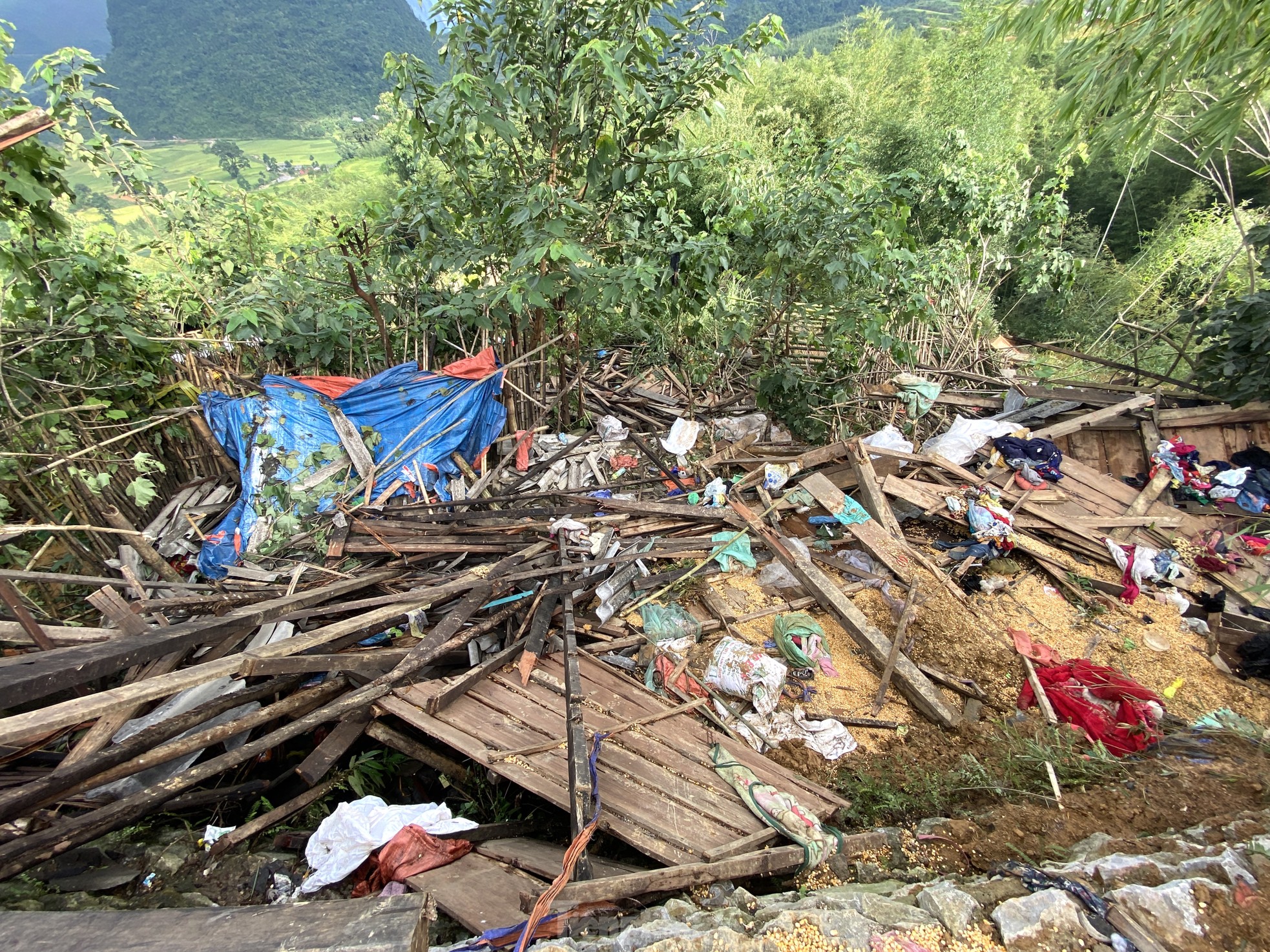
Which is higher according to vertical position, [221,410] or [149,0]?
[149,0]

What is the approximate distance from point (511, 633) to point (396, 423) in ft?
9.15

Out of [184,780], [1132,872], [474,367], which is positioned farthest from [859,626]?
[474,367]

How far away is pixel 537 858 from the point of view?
281cm

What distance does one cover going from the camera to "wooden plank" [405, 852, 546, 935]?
7.73 ft

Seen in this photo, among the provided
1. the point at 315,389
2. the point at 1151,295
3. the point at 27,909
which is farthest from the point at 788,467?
the point at 1151,295

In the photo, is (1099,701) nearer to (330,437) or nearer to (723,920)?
(723,920)

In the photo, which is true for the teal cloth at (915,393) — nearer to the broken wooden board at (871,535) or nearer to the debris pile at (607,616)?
the debris pile at (607,616)

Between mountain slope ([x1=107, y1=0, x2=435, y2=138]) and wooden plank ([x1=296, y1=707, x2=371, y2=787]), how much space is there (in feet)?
206

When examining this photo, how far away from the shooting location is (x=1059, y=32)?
3.72m

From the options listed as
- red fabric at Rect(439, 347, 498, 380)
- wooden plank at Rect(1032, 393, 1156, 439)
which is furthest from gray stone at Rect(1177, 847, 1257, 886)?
red fabric at Rect(439, 347, 498, 380)

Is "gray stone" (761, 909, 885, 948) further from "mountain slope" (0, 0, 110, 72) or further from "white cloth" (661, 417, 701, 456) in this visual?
"mountain slope" (0, 0, 110, 72)

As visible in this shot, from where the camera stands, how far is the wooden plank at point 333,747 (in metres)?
3.16

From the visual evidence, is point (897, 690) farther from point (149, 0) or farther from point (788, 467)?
point (149, 0)

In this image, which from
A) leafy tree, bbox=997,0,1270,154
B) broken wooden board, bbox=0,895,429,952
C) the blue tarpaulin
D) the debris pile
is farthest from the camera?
the blue tarpaulin
